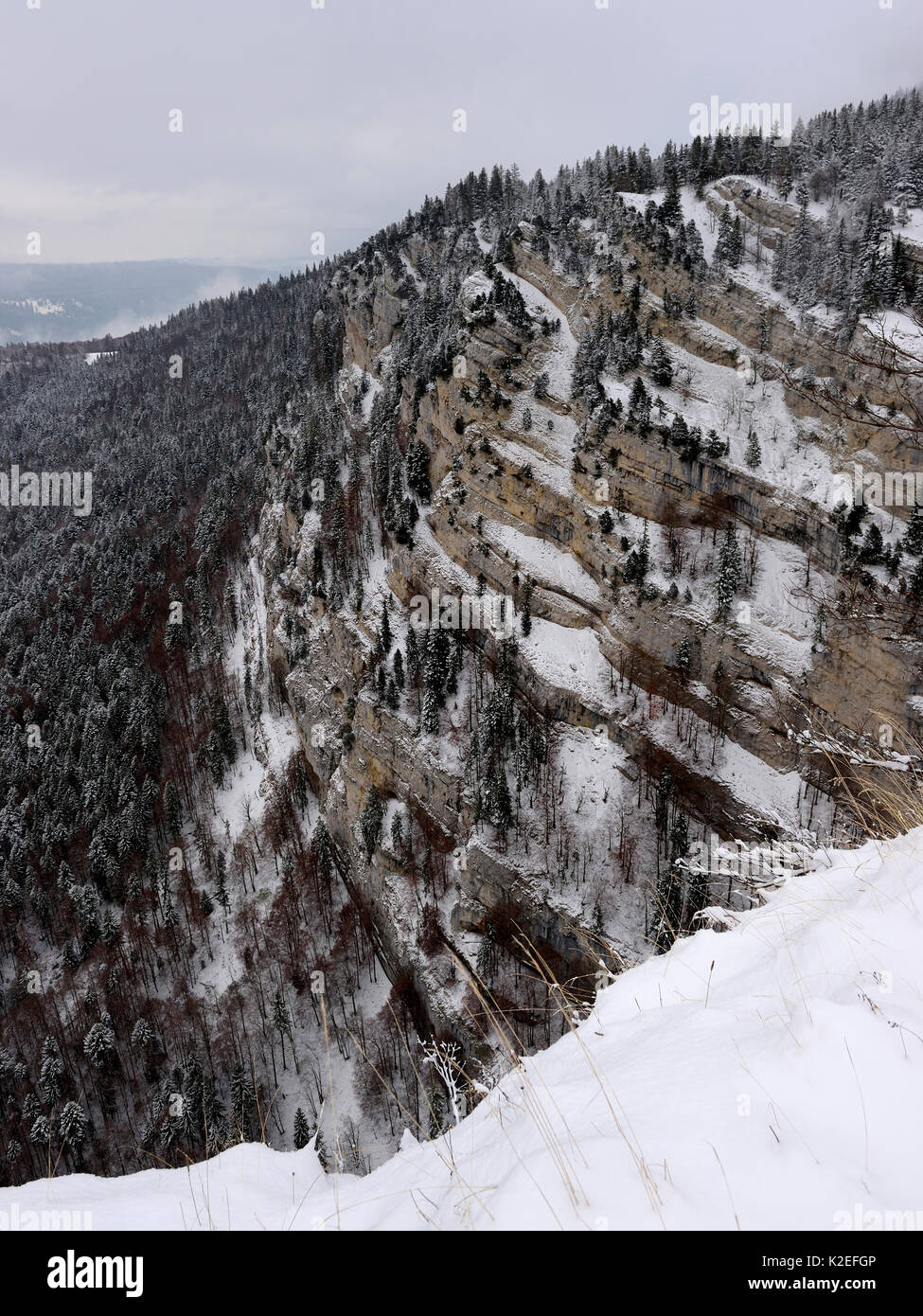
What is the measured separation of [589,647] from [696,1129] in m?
51.3

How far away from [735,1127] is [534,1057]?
260cm

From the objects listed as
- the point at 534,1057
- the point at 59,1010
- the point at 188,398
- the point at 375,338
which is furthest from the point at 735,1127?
the point at 188,398

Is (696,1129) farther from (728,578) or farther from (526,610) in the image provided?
(526,610)

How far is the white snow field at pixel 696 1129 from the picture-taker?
8.50ft

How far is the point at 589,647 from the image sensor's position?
5312 cm

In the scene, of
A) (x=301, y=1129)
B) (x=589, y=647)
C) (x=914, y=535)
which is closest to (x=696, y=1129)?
(x=914, y=535)

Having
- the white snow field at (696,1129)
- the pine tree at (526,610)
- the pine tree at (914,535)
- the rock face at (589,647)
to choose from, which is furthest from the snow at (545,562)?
the white snow field at (696,1129)

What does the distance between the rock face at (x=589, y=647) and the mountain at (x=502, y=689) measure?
303mm

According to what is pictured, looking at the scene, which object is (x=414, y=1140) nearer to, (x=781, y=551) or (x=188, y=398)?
(x=781, y=551)

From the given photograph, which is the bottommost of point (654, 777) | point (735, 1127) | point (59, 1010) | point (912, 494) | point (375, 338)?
point (59, 1010)

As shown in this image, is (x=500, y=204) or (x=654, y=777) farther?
(x=500, y=204)

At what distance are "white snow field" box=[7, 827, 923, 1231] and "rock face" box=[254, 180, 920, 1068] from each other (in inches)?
1385

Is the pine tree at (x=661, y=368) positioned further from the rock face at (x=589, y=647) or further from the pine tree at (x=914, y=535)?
the pine tree at (x=914, y=535)
